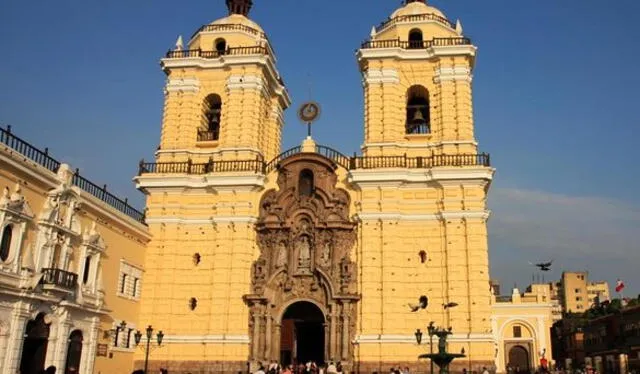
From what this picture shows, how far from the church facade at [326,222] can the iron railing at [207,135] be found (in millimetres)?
79

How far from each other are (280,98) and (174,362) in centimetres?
1561

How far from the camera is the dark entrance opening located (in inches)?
1173

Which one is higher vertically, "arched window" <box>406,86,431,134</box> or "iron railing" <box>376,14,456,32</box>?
"iron railing" <box>376,14,456,32</box>

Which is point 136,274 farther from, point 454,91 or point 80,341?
point 454,91

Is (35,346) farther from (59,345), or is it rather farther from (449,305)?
(449,305)

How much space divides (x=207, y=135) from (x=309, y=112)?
528 centimetres

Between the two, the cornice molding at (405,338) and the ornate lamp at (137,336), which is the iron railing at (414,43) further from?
the ornate lamp at (137,336)

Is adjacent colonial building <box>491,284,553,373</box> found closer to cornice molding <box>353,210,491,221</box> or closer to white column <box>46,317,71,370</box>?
cornice molding <box>353,210,491,221</box>

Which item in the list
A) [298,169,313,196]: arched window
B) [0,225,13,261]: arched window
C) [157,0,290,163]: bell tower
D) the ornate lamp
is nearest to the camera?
[0,225,13,261]: arched window

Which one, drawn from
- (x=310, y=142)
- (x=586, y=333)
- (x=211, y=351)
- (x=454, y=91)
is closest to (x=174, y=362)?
(x=211, y=351)

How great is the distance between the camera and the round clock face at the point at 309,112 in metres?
32.5

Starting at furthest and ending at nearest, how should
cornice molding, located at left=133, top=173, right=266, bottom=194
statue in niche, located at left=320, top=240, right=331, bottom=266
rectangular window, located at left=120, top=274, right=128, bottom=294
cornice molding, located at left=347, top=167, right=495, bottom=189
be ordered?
cornice molding, located at left=133, top=173, right=266, bottom=194
statue in niche, located at left=320, top=240, right=331, bottom=266
cornice molding, located at left=347, top=167, right=495, bottom=189
rectangular window, located at left=120, top=274, right=128, bottom=294

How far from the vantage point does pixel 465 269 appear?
28.3 m

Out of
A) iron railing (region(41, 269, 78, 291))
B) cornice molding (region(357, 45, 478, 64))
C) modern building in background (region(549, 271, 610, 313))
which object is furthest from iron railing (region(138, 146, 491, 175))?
modern building in background (region(549, 271, 610, 313))
